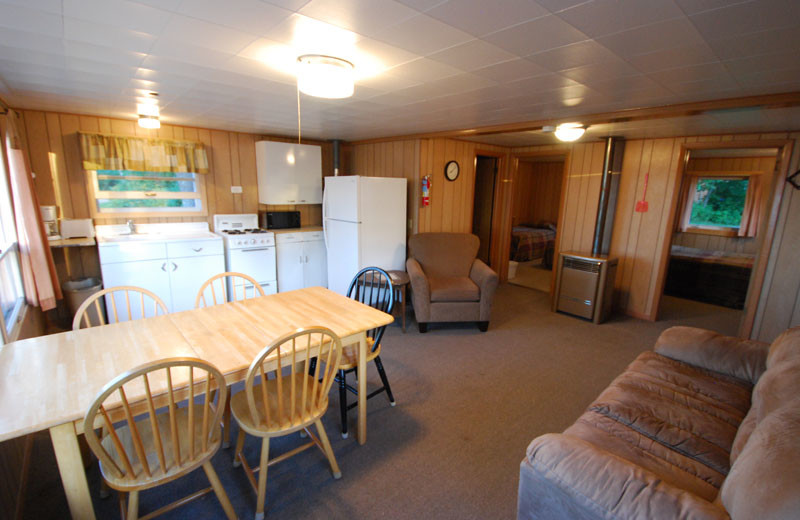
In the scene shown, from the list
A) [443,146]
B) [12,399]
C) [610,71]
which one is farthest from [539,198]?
[12,399]

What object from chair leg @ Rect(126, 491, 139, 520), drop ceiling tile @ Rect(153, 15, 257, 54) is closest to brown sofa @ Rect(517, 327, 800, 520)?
chair leg @ Rect(126, 491, 139, 520)

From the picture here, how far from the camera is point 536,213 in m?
8.48

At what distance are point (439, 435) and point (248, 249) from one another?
3.26m

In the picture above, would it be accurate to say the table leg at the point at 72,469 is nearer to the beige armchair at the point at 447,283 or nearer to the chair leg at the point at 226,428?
the chair leg at the point at 226,428

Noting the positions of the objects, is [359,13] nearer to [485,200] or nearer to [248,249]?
[248,249]

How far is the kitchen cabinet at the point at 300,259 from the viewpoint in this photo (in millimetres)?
4719

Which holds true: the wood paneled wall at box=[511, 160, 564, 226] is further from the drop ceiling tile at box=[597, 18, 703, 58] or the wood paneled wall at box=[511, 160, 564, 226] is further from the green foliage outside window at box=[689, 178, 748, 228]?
the drop ceiling tile at box=[597, 18, 703, 58]

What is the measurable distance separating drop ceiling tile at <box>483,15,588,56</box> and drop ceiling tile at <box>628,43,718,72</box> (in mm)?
465

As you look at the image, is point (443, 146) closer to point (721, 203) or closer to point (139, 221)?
point (139, 221)

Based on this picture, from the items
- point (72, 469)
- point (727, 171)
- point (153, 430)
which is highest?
point (727, 171)

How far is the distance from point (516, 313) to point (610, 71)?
10.1 ft

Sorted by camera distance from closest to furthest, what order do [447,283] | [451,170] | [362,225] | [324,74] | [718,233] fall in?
1. [324,74]
2. [447,283]
3. [362,225]
4. [451,170]
5. [718,233]

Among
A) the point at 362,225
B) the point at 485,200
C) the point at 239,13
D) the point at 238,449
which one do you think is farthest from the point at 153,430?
the point at 485,200

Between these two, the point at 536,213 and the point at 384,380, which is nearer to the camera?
the point at 384,380
